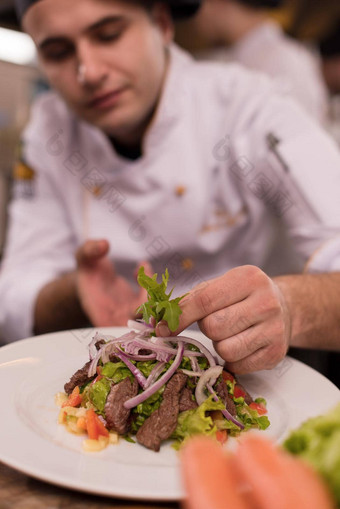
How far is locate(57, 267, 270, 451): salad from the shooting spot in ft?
3.17

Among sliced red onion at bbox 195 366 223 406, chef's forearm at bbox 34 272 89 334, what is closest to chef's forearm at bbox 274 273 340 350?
sliced red onion at bbox 195 366 223 406

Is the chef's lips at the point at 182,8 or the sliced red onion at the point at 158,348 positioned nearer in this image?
the sliced red onion at the point at 158,348

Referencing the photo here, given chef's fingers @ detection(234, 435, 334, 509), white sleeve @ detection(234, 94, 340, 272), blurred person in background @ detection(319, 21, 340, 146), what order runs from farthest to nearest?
blurred person in background @ detection(319, 21, 340, 146)
white sleeve @ detection(234, 94, 340, 272)
chef's fingers @ detection(234, 435, 334, 509)

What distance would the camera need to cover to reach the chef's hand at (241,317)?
1030mm

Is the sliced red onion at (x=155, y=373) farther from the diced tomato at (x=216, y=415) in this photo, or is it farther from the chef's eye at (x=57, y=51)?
the chef's eye at (x=57, y=51)

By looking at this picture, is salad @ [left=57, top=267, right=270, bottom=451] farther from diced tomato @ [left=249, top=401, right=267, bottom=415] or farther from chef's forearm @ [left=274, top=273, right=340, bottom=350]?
chef's forearm @ [left=274, top=273, right=340, bottom=350]

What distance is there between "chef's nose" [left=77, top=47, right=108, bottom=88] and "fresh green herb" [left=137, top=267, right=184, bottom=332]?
112 centimetres

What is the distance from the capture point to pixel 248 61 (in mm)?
3982

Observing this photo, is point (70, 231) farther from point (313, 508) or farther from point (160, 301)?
point (313, 508)

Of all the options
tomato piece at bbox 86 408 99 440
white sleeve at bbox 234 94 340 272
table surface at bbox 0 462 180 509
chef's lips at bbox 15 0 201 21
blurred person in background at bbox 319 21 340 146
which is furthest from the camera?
blurred person in background at bbox 319 21 340 146

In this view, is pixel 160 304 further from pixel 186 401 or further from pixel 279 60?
pixel 279 60

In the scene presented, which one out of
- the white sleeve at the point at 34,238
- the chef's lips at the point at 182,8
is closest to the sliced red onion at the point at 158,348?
the white sleeve at the point at 34,238

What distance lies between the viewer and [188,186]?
2119 mm

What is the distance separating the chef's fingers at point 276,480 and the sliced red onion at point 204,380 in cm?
49
